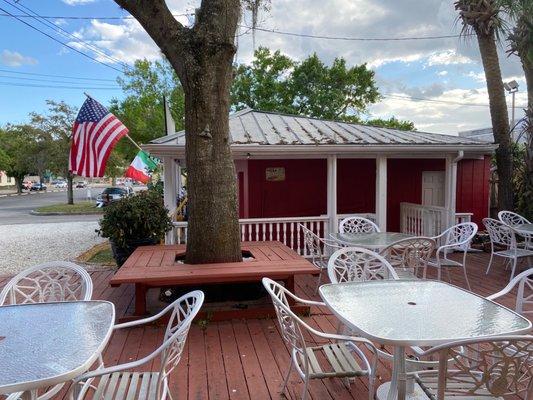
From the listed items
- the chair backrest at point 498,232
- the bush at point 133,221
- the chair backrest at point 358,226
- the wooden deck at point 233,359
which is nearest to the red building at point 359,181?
the chair backrest at point 358,226

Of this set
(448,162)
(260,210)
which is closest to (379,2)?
(448,162)

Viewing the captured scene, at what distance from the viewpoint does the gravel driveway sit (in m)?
8.88

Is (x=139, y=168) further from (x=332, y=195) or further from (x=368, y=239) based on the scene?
(x=368, y=239)

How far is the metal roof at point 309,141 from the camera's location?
255 inches

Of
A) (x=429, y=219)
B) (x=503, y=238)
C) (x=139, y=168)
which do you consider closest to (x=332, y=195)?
(x=429, y=219)

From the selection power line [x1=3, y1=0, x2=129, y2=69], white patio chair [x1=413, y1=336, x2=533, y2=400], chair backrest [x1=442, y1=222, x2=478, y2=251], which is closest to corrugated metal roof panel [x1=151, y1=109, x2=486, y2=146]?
chair backrest [x1=442, y1=222, x2=478, y2=251]

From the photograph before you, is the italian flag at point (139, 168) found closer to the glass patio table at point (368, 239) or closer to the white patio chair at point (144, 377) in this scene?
the glass patio table at point (368, 239)

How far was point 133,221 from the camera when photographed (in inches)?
226

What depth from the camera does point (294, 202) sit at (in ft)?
30.4

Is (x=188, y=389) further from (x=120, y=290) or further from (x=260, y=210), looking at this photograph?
(x=260, y=210)

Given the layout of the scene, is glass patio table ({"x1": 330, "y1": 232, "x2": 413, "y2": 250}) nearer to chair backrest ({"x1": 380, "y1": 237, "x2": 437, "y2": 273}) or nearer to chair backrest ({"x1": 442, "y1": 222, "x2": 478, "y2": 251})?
chair backrest ({"x1": 380, "y1": 237, "x2": 437, "y2": 273})

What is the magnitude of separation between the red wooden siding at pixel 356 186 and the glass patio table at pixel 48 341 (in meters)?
7.65

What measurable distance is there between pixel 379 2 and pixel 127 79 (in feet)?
55.3

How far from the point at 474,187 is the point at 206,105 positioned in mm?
7751
